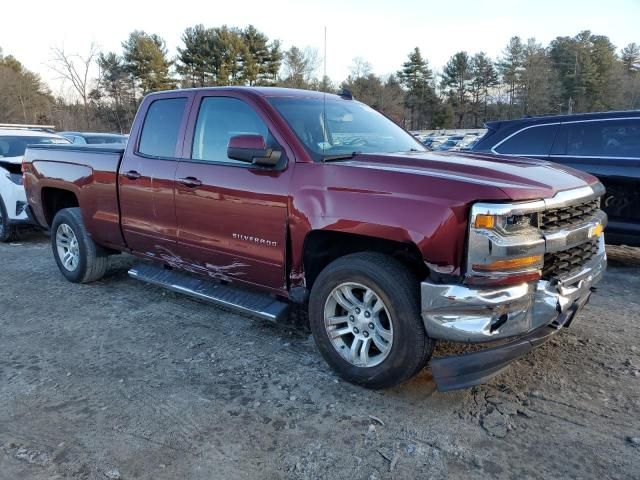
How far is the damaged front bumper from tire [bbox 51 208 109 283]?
4079mm

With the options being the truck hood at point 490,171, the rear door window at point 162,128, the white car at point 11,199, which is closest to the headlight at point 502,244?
the truck hood at point 490,171

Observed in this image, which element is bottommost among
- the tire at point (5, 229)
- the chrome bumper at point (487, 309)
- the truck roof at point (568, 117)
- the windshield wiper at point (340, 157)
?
the tire at point (5, 229)

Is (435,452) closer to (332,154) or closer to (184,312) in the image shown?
(332,154)

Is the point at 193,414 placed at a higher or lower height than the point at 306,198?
lower

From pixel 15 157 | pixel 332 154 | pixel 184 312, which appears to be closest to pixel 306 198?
pixel 332 154

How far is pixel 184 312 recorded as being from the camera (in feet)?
15.8

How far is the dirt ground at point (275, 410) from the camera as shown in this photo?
2.58 m

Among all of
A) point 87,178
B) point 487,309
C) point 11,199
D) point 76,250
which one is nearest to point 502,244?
point 487,309

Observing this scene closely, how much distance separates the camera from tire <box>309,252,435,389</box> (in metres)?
2.97

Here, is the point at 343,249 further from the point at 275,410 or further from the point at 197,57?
the point at 197,57

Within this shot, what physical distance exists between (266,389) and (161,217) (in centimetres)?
196

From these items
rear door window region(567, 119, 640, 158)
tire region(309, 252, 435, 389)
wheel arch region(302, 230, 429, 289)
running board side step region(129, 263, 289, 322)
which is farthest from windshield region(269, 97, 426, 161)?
rear door window region(567, 119, 640, 158)

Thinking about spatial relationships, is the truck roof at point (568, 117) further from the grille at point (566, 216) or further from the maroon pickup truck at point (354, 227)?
the grille at point (566, 216)

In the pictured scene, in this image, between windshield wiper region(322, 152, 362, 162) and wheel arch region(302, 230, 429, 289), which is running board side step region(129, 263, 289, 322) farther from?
windshield wiper region(322, 152, 362, 162)
